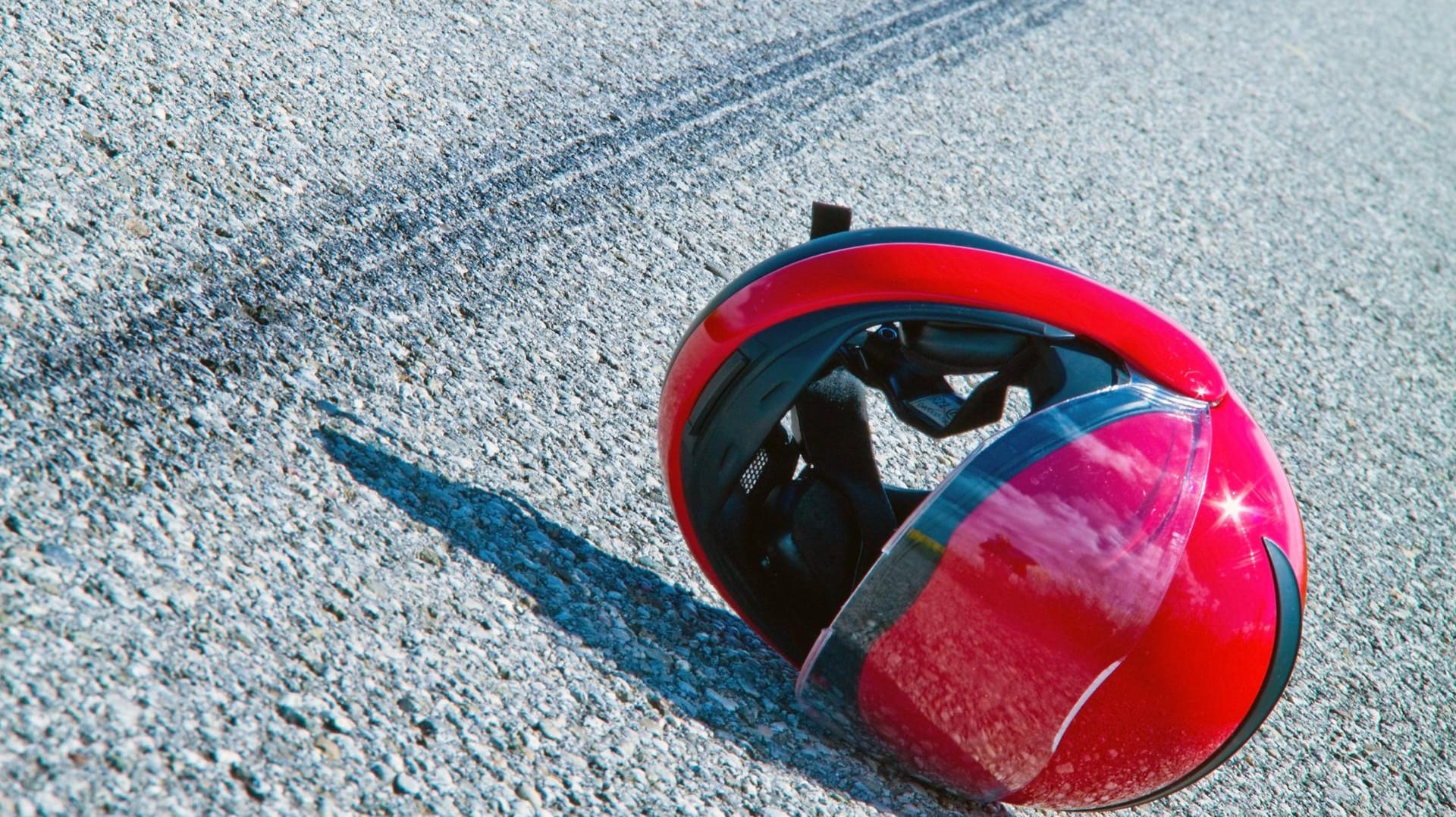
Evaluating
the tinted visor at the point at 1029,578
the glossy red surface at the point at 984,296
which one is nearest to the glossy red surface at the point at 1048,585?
the tinted visor at the point at 1029,578

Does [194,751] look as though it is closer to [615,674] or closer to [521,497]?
[615,674]

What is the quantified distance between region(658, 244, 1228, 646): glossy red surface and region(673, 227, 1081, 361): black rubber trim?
0.07 feet

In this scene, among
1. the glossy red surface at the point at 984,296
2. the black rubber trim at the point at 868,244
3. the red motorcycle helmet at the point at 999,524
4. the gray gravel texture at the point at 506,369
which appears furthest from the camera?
the black rubber trim at the point at 868,244

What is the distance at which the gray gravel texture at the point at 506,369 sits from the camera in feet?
7.47

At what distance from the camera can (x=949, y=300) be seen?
260 cm

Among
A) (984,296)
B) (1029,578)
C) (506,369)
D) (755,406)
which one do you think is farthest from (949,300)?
(506,369)

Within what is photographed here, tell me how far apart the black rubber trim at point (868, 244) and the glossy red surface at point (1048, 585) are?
0.52 meters

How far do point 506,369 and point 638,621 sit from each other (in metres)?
0.91

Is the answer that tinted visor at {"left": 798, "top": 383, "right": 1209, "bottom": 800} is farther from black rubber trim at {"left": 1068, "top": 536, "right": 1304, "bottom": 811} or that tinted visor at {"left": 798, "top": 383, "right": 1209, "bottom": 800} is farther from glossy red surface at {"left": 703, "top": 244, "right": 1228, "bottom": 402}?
black rubber trim at {"left": 1068, "top": 536, "right": 1304, "bottom": 811}

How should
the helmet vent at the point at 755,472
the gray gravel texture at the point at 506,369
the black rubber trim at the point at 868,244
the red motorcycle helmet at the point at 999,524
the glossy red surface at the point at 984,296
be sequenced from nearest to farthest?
the gray gravel texture at the point at 506,369
the red motorcycle helmet at the point at 999,524
the glossy red surface at the point at 984,296
the black rubber trim at the point at 868,244
the helmet vent at the point at 755,472

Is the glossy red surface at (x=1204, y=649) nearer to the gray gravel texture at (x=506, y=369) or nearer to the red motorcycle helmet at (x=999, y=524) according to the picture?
the red motorcycle helmet at (x=999, y=524)

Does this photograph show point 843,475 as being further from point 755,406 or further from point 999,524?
point 999,524

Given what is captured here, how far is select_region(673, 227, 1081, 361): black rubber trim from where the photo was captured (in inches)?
107

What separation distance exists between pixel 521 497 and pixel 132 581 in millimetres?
903
